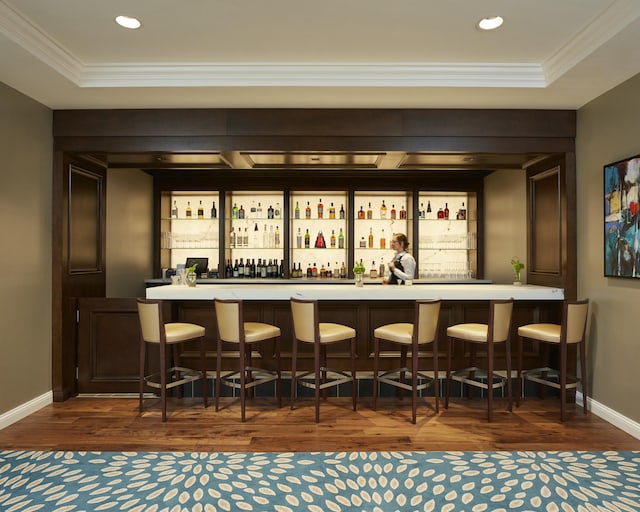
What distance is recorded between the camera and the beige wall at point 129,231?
5.75 meters

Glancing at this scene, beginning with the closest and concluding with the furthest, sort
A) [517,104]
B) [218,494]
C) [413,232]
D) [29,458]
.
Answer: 1. [218,494]
2. [29,458]
3. [517,104]
4. [413,232]

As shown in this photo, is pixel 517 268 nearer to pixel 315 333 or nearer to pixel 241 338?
pixel 315 333

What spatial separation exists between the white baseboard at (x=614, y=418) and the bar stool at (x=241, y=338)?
2.80 metres

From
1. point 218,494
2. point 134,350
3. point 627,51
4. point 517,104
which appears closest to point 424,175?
point 517,104

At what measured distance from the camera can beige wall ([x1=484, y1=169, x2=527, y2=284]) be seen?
5715 mm

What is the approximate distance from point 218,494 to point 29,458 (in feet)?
4.84

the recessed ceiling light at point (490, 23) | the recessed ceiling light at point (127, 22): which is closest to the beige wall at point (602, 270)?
the recessed ceiling light at point (490, 23)

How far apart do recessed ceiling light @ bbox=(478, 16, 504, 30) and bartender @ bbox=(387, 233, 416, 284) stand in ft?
8.20

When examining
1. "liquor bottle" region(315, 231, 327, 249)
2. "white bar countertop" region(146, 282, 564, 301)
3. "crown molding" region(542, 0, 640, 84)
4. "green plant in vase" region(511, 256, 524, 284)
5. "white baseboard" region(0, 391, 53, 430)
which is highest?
"crown molding" region(542, 0, 640, 84)

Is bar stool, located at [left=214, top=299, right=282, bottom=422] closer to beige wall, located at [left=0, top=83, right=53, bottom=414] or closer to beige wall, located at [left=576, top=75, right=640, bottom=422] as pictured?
beige wall, located at [left=0, top=83, right=53, bottom=414]

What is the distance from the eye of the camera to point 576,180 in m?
4.54

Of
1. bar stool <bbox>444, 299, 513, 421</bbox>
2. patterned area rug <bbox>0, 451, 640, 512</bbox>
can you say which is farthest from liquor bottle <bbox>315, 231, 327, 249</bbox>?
patterned area rug <bbox>0, 451, 640, 512</bbox>

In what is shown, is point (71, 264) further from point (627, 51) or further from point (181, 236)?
point (627, 51)

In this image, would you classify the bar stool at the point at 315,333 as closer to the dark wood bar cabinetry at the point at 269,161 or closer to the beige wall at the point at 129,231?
the dark wood bar cabinetry at the point at 269,161
